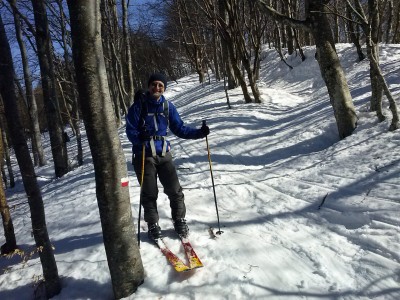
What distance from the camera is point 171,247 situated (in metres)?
3.94

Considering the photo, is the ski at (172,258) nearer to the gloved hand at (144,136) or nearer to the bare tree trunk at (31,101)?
the gloved hand at (144,136)

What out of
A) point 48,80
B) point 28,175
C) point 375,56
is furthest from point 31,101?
point 375,56

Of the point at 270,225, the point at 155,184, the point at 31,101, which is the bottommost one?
the point at 270,225

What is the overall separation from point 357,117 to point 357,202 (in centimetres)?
322

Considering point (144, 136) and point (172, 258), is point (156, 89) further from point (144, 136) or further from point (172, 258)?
point (172, 258)

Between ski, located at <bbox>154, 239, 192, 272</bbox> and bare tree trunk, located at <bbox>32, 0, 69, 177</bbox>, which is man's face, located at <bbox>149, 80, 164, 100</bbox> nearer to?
ski, located at <bbox>154, 239, 192, 272</bbox>

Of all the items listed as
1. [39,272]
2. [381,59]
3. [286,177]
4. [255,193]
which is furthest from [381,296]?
[381,59]

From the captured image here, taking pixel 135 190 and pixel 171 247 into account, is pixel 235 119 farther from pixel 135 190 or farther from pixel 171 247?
pixel 171 247

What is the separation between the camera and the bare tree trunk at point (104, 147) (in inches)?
104

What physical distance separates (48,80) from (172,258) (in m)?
8.67

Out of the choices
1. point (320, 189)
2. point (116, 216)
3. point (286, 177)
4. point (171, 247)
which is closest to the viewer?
point (116, 216)

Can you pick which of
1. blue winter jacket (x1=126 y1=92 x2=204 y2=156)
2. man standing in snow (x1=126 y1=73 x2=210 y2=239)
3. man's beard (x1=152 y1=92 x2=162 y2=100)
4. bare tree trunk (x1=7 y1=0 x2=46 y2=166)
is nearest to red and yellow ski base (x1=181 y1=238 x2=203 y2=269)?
man standing in snow (x1=126 y1=73 x2=210 y2=239)

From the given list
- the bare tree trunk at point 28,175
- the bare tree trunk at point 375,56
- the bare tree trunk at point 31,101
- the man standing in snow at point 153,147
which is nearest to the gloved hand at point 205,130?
the man standing in snow at point 153,147

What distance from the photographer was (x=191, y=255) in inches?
144
